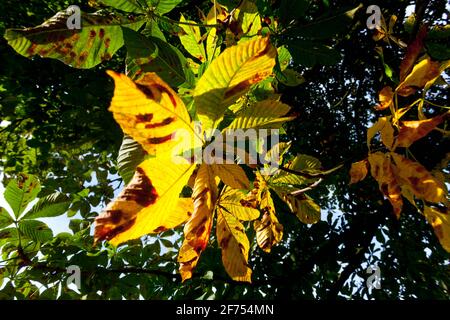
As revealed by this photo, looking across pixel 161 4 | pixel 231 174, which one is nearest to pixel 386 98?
pixel 231 174

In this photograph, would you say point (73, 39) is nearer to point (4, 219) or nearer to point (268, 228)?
point (268, 228)

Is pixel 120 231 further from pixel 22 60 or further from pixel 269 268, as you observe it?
pixel 22 60

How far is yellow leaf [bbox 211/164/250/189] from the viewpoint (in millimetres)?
577

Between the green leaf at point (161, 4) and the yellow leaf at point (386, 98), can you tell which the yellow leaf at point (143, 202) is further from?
the yellow leaf at point (386, 98)

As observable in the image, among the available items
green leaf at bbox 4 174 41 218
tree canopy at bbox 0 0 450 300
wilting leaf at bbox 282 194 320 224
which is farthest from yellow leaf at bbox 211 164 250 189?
green leaf at bbox 4 174 41 218

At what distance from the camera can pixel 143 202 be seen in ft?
1.45

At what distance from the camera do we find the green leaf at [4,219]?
4.74 ft

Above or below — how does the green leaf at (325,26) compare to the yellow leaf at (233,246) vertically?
above

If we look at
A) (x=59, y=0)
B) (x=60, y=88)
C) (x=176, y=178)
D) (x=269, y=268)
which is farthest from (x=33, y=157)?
(x=176, y=178)

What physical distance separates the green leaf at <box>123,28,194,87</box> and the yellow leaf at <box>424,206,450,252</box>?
638mm

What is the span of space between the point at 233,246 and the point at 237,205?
19 centimetres

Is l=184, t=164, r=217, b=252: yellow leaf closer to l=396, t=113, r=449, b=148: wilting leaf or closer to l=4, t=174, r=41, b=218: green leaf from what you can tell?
l=396, t=113, r=449, b=148: wilting leaf

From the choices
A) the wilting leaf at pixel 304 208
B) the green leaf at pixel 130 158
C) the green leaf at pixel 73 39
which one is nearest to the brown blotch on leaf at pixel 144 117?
the green leaf at pixel 130 158

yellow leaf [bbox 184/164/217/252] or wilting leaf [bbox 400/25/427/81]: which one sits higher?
wilting leaf [bbox 400/25/427/81]
